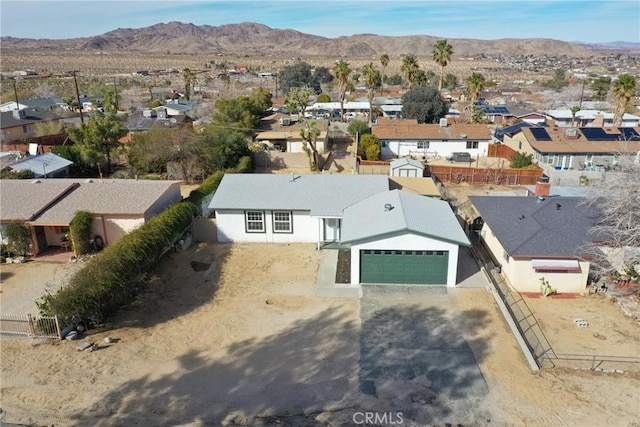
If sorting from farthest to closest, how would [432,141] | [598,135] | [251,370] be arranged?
[432,141] → [598,135] → [251,370]

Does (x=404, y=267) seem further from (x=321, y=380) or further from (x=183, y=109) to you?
(x=183, y=109)

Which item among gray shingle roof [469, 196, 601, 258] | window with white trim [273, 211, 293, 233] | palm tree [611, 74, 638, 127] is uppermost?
palm tree [611, 74, 638, 127]

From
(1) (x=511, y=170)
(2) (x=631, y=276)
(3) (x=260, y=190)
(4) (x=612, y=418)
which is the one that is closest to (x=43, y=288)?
(3) (x=260, y=190)

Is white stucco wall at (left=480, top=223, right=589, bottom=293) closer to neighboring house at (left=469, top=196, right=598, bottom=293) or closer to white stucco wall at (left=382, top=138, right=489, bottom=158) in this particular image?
neighboring house at (left=469, top=196, right=598, bottom=293)

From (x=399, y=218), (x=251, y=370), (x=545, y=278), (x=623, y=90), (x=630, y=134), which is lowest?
(x=251, y=370)

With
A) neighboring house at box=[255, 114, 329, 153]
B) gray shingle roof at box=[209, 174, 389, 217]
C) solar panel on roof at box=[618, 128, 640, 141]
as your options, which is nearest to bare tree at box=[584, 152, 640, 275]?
gray shingle roof at box=[209, 174, 389, 217]

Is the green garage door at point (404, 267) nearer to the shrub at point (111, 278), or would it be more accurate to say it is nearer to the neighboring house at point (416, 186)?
the neighboring house at point (416, 186)

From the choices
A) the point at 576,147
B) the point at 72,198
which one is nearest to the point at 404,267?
the point at 72,198

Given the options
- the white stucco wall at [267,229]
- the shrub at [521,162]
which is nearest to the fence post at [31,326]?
the white stucco wall at [267,229]
